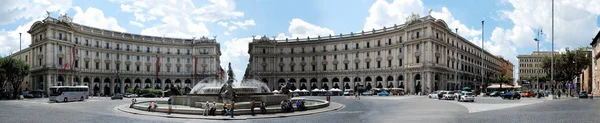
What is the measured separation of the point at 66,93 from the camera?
5034 centimetres

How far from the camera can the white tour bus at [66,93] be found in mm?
49188

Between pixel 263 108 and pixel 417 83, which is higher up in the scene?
pixel 263 108

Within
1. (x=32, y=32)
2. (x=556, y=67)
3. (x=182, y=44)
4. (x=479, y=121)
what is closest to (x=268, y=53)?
(x=182, y=44)

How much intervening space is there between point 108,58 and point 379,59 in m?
60.9

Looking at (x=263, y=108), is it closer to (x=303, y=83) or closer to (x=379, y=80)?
(x=379, y=80)

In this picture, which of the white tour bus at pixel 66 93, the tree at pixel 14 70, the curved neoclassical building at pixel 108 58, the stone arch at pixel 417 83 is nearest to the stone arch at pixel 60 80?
the curved neoclassical building at pixel 108 58

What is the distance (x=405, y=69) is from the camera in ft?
290

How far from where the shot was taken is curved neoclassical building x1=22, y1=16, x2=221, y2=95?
84.1 meters

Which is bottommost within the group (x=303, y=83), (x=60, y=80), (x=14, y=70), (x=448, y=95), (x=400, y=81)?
(x=303, y=83)

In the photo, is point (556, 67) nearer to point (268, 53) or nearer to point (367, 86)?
point (367, 86)

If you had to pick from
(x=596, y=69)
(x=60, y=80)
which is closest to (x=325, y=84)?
(x=596, y=69)

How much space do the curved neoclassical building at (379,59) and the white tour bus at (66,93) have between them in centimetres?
5709

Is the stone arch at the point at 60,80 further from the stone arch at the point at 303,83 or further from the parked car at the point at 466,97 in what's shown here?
the parked car at the point at 466,97

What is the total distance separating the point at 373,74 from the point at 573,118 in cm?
7291
